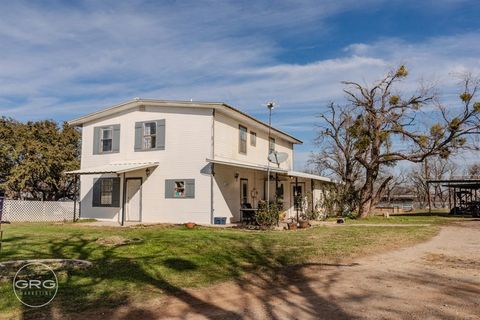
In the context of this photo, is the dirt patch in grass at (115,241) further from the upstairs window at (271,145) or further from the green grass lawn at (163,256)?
the upstairs window at (271,145)

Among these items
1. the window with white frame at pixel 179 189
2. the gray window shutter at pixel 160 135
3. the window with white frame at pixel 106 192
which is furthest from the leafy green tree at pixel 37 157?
the window with white frame at pixel 179 189

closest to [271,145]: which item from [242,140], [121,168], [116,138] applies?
[242,140]

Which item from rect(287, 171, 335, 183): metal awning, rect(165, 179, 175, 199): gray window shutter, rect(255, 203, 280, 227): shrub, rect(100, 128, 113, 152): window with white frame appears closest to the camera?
rect(255, 203, 280, 227): shrub

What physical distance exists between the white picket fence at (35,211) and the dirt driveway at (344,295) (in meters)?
16.9

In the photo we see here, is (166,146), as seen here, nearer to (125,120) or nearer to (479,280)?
(125,120)

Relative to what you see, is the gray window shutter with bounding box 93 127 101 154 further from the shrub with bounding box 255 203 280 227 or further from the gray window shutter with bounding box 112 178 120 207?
the shrub with bounding box 255 203 280 227

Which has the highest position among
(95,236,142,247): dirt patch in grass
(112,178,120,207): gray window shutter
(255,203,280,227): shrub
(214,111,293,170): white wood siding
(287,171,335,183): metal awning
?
(214,111,293,170): white wood siding

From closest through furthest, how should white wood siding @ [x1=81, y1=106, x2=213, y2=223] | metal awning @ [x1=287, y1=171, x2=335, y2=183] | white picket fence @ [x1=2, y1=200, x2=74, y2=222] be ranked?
white wood siding @ [x1=81, y1=106, x2=213, y2=223] < white picket fence @ [x1=2, y1=200, x2=74, y2=222] < metal awning @ [x1=287, y1=171, x2=335, y2=183]

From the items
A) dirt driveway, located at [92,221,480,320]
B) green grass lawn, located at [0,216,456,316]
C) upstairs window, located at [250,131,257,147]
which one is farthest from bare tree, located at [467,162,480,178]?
dirt driveway, located at [92,221,480,320]

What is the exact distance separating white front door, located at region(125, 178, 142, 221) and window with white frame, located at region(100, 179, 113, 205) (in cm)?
98

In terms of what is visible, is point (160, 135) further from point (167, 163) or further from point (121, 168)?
point (121, 168)

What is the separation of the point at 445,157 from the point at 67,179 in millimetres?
22822

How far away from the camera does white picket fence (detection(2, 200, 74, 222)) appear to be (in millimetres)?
19984

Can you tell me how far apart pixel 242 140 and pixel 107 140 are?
6.53 meters
